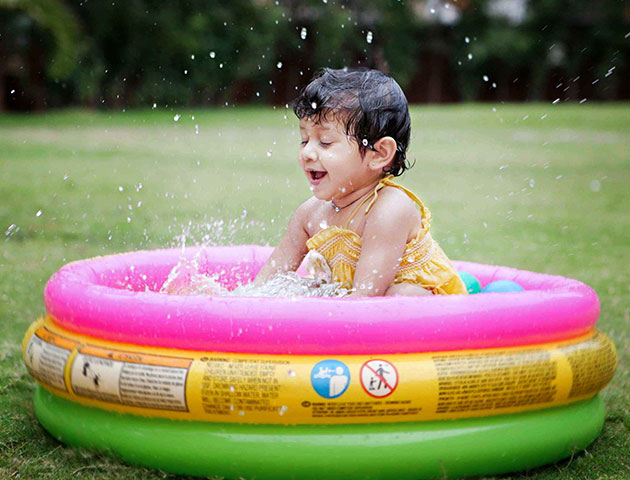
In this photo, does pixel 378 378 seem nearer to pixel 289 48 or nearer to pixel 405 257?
pixel 405 257

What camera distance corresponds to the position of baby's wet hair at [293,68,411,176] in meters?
2.63

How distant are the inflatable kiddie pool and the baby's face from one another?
22.7 inches

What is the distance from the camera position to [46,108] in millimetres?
17703

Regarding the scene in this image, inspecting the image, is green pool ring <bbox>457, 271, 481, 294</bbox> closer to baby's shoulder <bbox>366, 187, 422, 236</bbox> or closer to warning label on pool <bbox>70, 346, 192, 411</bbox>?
baby's shoulder <bbox>366, 187, 422, 236</bbox>

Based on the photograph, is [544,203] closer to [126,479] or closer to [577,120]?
[126,479]

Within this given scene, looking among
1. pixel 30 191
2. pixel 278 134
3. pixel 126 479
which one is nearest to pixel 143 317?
pixel 126 479

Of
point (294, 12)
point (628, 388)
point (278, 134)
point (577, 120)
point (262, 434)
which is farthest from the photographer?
point (294, 12)

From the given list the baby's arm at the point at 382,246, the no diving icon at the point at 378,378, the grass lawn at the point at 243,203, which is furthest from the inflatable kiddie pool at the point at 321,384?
the baby's arm at the point at 382,246

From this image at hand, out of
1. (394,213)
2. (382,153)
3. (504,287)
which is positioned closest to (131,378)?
(394,213)

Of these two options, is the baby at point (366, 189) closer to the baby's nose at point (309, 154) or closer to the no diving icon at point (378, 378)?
the baby's nose at point (309, 154)

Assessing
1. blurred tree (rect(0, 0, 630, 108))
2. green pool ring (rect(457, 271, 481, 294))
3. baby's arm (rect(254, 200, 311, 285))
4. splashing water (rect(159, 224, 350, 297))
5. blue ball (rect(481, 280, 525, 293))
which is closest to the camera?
splashing water (rect(159, 224, 350, 297))

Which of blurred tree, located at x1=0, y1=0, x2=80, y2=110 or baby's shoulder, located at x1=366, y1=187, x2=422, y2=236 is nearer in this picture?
baby's shoulder, located at x1=366, y1=187, x2=422, y2=236

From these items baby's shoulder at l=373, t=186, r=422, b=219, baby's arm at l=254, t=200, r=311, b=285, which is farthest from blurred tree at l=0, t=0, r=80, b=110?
baby's shoulder at l=373, t=186, r=422, b=219

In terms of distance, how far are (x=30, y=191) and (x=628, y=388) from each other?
6.68 meters
